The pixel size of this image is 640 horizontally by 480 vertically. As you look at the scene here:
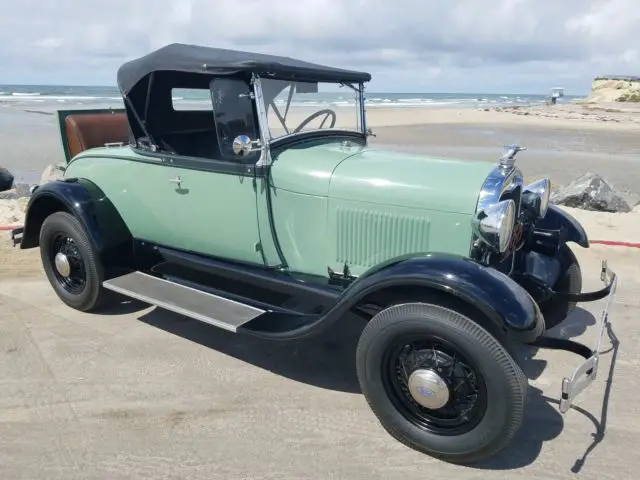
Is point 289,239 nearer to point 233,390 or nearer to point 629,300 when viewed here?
point 233,390

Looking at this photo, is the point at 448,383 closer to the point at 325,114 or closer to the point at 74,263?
the point at 325,114

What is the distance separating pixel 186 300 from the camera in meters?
3.65

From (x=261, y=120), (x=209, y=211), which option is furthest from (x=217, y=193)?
(x=261, y=120)

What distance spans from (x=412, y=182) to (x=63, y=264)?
9.48ft

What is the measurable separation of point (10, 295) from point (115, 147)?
1601 mm

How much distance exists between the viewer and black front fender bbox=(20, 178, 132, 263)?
14.0ft

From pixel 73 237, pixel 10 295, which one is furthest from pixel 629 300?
pixel 10 295

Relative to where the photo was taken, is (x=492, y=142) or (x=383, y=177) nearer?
(x=383, y=177)

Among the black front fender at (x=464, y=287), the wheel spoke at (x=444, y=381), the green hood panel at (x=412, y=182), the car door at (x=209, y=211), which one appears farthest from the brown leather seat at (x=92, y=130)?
the wheel spoke at (x=444, y=381)

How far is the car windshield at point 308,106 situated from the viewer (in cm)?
365

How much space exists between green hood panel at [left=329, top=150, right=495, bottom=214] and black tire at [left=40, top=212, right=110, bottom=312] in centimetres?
206

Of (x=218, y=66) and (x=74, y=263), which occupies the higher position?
(x=218, y=66)

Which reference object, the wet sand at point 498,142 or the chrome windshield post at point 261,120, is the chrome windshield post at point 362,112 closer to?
the wet sand at point 498,142

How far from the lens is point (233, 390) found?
133 inches
